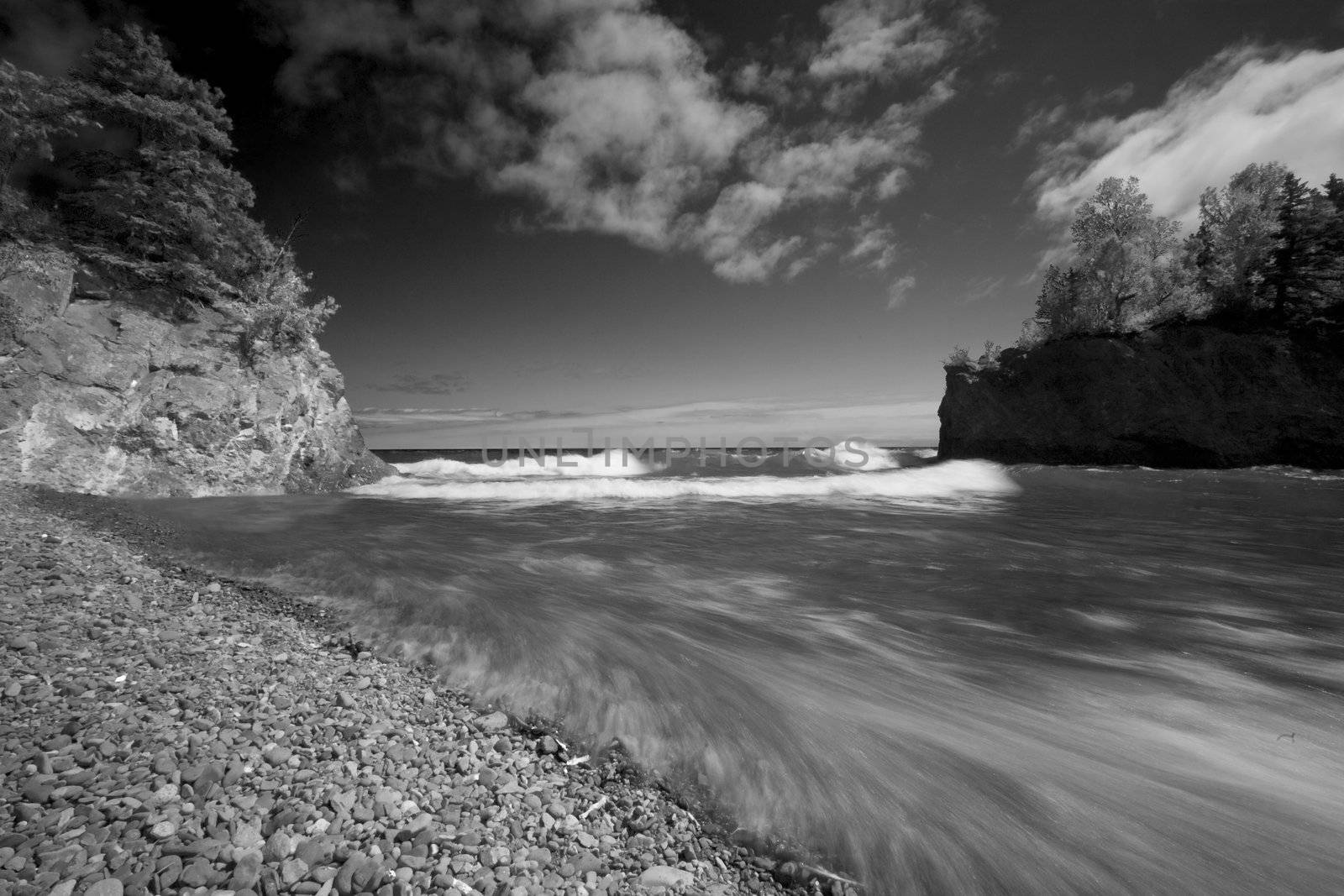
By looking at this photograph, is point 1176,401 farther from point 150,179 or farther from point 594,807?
point 150,179

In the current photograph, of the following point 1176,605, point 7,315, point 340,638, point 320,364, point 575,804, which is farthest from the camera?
point 320,364

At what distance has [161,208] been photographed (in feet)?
43.8

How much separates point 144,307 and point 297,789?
17.5 m

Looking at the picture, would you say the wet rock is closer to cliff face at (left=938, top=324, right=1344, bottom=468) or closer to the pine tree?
the pine tree

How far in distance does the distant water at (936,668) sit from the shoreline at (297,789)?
41 centimetres

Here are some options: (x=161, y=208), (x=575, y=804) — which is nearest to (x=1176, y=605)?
(x=575, y=804)

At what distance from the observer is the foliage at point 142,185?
12.3m

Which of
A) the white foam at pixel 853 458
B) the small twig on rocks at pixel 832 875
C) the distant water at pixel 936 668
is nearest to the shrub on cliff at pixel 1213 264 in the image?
the white foam at pixel 853 458

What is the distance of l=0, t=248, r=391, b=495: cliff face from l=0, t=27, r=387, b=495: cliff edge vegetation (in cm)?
3

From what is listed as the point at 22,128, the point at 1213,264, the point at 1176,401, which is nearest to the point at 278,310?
the point at 22,128

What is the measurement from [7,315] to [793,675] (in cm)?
1741

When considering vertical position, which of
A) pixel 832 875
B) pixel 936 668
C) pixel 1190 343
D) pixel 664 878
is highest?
pixel 1190 343

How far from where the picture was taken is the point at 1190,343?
934 inches

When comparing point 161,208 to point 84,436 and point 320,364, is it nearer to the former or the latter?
point 320,364
